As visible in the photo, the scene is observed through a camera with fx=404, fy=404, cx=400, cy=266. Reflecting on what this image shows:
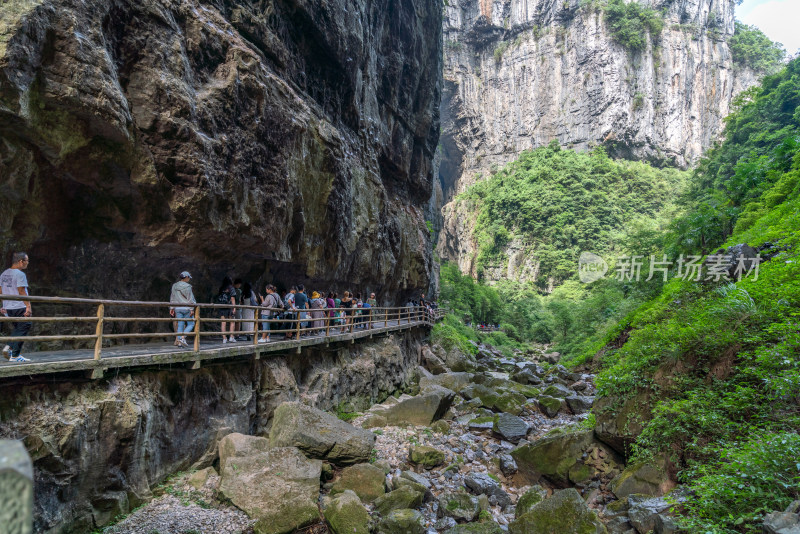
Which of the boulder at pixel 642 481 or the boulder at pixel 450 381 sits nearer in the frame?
the boulder at pixel 642 481

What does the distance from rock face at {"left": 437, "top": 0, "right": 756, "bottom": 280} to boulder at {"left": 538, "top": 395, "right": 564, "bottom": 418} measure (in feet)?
156

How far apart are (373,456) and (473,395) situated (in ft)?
26.7

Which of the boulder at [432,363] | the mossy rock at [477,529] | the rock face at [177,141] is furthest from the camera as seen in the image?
the boulder at [432,363]

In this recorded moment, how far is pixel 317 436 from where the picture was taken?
7.67 meters

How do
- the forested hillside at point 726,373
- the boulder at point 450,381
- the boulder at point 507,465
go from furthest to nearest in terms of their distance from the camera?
1. the boulder at point 450,381
2. the boulder at point 507,465
3. the forested hillside at point 726,373

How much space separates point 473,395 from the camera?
51.8 ft

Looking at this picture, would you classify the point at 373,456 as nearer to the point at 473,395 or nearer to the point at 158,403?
the point at 158,403

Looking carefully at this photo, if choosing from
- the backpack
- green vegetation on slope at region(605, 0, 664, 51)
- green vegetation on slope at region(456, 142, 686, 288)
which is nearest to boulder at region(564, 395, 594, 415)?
the backpack

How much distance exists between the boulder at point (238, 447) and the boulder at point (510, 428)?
7419 millimetres

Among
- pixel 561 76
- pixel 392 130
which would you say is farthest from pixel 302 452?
pixel 561 76

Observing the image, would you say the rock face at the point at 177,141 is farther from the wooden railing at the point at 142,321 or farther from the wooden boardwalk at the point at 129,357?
the wooden boardwalk at the point at 129,357

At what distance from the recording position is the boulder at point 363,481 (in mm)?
7297

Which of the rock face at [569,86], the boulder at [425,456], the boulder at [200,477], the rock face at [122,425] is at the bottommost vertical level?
the boulder at [425,456]

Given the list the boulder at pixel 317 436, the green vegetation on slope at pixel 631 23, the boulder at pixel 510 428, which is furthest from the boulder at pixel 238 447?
the green vegetation on slope at pixel 631 23
